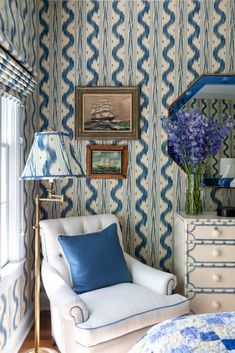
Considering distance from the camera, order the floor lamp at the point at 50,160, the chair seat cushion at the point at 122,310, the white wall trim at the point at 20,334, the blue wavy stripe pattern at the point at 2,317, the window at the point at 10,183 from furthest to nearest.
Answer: the window at the point at 10,183, the white wall trim at the point at 20,334, the blue wavy stripe pattern at the point at 2,317, the floor lamp at the point at 50,160, the chair seat cushion at the point at 122,310

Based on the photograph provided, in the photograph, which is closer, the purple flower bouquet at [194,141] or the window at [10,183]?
the window at [10,183]

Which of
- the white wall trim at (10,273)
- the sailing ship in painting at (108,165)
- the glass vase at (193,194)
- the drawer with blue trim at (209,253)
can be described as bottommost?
the white wall trim at (10,273)

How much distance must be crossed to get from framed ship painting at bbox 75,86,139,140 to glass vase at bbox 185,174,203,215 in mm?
606

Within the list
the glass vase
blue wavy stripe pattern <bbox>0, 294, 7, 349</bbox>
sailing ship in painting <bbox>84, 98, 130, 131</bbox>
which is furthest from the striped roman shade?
the glass vase

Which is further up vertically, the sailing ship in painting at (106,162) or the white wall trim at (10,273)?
the sailing ship in painting at (106,162)

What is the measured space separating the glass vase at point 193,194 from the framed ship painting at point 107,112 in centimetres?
61

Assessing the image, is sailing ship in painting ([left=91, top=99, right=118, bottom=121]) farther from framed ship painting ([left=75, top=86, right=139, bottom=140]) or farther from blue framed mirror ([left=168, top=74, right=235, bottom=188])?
blue framed mirror ([left=168, top=74, right=235, bottom=188])

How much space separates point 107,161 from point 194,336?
78.6 inches

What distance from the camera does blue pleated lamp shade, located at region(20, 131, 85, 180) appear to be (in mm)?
1955

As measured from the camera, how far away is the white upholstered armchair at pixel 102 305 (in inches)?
74.1

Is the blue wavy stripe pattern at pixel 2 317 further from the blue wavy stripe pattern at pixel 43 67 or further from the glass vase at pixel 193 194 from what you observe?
the glass vase at pixel 193 194

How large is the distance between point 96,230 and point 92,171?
0.55 metres

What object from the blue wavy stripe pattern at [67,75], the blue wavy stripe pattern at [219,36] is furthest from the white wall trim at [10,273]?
the blue wavy stripe pattern at [219,36]

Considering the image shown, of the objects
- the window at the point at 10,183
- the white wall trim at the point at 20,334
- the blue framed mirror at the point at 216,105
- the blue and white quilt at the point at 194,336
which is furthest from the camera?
the blue framed mirror at the point at 216,105
